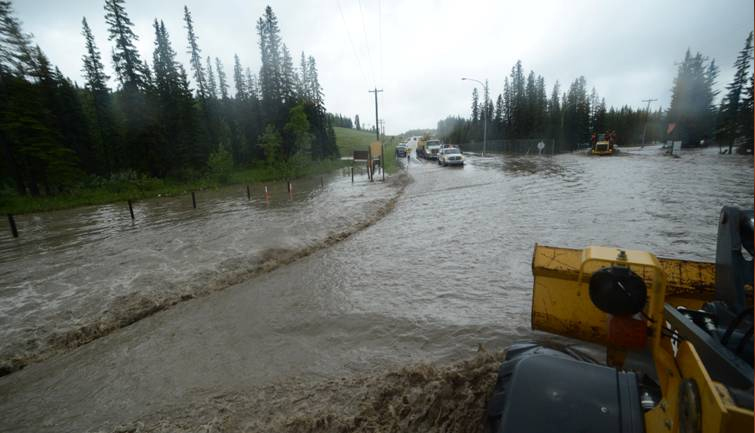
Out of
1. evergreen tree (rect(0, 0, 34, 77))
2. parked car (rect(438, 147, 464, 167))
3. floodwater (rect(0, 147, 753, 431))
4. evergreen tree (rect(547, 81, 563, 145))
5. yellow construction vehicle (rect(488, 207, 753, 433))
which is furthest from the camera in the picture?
evergreen tree (rect(547, 81, 563, 145))

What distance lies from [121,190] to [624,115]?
340ft

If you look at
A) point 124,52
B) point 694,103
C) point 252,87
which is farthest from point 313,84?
point 694,103

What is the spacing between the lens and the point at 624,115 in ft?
270

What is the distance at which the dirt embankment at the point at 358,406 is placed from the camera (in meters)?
2.90

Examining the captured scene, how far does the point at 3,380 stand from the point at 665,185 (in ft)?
75.8

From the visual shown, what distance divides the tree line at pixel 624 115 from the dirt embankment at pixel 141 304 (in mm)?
39268

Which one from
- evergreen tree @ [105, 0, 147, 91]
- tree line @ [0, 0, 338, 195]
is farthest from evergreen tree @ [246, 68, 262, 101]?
evergreen tree @ [105, 0, 147, 91]

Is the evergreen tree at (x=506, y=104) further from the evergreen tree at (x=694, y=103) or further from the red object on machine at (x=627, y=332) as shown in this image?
the red object on machine at (x=627, y=332)

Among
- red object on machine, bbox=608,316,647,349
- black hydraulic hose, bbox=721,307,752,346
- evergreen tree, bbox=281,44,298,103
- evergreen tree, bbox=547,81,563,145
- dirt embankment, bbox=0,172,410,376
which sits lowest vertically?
dirt embankment, bbox=0,172,410,376

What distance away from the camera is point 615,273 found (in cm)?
196

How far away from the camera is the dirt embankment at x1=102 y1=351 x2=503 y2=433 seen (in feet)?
9.52

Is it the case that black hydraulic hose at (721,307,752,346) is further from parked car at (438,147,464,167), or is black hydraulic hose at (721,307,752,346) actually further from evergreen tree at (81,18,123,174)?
evergreen tree at (81,18,123,174)

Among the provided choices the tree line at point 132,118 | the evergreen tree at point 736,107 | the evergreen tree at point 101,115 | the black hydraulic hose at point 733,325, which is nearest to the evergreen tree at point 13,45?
the tree line at point 132,118

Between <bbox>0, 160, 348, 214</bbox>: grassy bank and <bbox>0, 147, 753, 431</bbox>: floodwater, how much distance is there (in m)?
14.9
